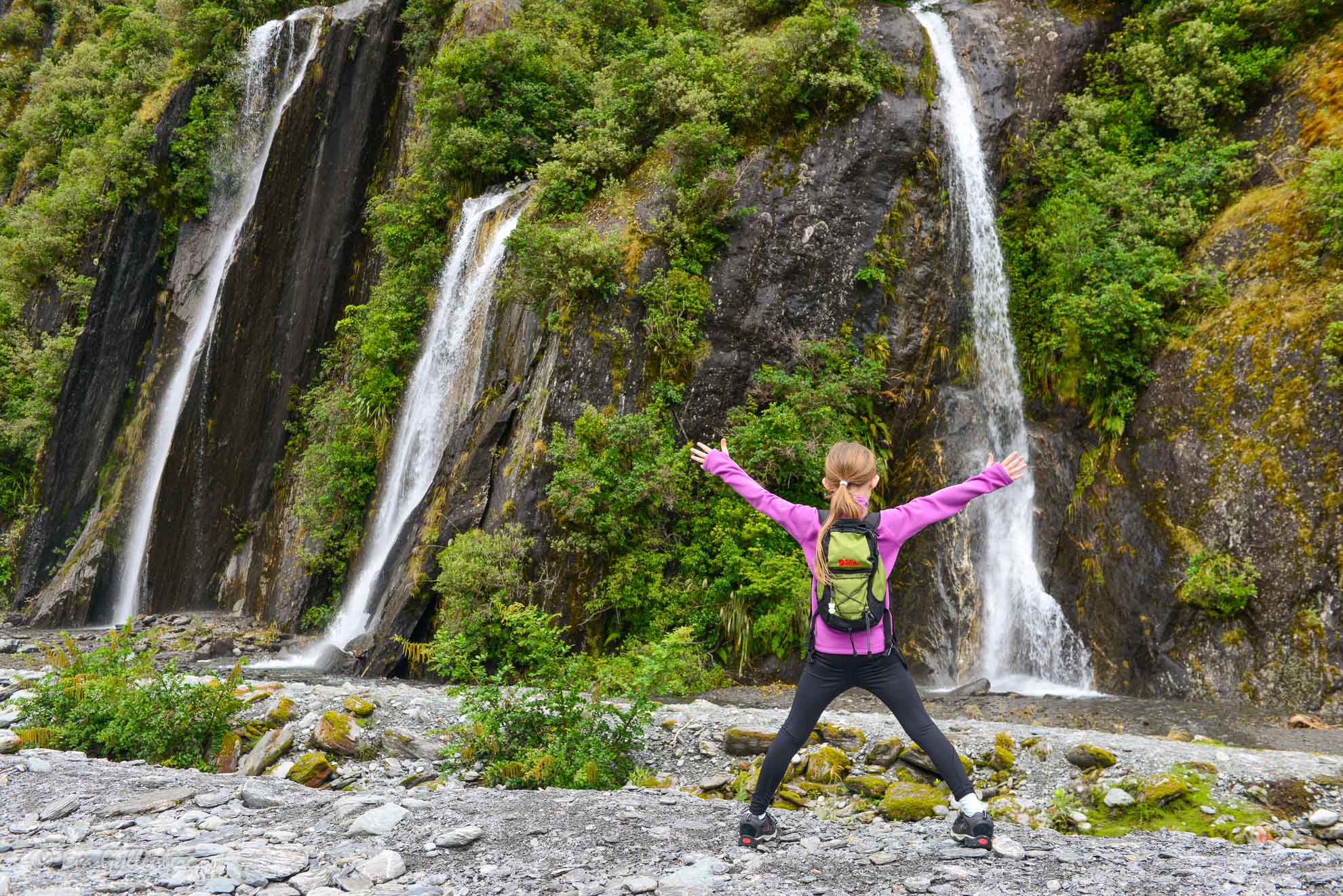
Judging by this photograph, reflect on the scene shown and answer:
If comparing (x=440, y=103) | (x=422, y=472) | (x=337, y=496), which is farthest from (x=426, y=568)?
(x=440, y=103)

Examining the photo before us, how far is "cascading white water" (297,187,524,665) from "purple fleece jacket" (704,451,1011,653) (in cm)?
957

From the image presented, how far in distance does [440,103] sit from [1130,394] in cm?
1332

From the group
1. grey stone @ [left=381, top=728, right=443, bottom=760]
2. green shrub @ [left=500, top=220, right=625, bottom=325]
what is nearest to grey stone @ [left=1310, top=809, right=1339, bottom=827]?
grey stone @ [left=381, top=728, right=443, bottom=760]

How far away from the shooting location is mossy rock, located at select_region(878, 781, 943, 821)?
472 cm

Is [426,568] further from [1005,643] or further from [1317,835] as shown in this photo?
[1317,835]

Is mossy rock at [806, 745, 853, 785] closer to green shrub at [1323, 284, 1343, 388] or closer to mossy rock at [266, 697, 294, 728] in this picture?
mossy rock at [266, 697, 294, 728]

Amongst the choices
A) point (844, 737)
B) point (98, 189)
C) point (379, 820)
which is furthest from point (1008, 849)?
point (98, 189)

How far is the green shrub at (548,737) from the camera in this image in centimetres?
536

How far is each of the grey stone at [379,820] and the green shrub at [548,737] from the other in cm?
124

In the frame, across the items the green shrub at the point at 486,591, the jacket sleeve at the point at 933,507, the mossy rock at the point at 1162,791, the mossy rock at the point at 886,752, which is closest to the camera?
the jacket sleeve at the point at 933,507

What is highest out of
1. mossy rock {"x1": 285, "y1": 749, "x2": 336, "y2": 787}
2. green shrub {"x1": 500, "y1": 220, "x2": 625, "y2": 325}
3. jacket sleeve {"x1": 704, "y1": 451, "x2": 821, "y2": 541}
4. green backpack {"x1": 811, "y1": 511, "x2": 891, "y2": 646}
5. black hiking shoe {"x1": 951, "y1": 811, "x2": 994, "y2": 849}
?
green shrub {"x1": 500, "y1": 220, "x2": 625, "y2": 325}

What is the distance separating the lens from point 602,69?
1586 centimetres

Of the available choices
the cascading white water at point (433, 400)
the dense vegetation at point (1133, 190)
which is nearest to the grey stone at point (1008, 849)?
the dense vegetation at point (1133, 190)

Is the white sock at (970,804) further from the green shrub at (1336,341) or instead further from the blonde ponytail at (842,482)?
the green shrub at (1336,341)
